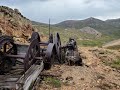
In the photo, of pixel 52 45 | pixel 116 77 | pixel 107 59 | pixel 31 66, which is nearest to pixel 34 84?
pixel 31 66

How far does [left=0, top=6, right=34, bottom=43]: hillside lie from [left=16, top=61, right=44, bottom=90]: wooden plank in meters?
11.9

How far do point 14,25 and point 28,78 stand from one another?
55.6ft

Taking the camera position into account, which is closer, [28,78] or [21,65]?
[28,78]

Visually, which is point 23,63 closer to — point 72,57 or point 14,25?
point 72,57

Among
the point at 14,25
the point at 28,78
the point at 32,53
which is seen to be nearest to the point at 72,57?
the point at 32,53

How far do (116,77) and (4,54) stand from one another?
540 centimetres

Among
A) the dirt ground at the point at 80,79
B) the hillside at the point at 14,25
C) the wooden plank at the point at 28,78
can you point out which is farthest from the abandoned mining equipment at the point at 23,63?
the hillside at the point at 14,25

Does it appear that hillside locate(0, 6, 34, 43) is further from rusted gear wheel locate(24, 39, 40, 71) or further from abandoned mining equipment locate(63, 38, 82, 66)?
rusted gear wheel locate(24, 39, 40, 71)

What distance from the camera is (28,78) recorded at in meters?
9.67

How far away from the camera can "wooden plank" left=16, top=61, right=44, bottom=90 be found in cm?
879

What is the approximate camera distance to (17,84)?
8.77 meters

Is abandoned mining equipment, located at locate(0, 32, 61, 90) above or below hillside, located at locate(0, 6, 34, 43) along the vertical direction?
below

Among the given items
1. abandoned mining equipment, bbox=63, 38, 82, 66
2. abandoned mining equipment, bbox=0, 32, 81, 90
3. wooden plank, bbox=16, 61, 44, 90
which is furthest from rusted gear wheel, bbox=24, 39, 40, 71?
abandoned mining equipment, bbox=63, 38, 82, 66

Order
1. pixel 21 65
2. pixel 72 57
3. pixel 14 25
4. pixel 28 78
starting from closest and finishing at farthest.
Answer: pixel 28 78
pixel 21 65
pixel 72 57
pixel 14 25
